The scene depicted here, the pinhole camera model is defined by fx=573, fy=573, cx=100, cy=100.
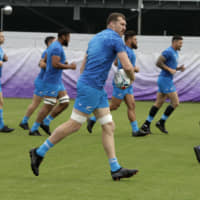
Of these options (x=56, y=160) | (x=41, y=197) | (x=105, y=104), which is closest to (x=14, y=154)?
(x=56, y=160)

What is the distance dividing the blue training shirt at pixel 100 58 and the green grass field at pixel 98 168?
3.57 ft

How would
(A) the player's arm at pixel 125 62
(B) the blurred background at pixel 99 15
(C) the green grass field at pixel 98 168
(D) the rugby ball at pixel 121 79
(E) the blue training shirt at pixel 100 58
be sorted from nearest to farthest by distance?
1. (C) the green grass field at pixel 98 168
2. (A) the player's arm at pixel 125 62
3. (E) the blue training shirt at pixel 100 58
4. (D) the rugby ball at pixel 121 79
5. (B) the blurred background at pixel 99 15

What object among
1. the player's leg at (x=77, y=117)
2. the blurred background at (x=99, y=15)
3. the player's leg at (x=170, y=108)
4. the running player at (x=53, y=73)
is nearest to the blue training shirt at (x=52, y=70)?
the running player at (x=53, y=73)

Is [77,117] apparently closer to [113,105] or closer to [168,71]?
[113,105]

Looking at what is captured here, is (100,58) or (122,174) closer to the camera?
(122,174)

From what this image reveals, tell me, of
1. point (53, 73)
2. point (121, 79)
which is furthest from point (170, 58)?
point (121, 79)

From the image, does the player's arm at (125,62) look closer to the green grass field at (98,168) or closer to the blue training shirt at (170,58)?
the green grass field at (98,168)

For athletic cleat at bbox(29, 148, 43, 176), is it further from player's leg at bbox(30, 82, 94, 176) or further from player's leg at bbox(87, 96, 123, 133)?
player's leg at bbox(87, 96, 123, 133)

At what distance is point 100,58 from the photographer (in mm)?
6324

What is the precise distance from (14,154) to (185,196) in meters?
3.35

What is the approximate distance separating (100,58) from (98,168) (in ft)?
4.78

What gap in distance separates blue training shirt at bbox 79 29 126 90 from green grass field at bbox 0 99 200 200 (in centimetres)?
109

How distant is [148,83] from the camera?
2222cm

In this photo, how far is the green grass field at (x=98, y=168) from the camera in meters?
5.53
